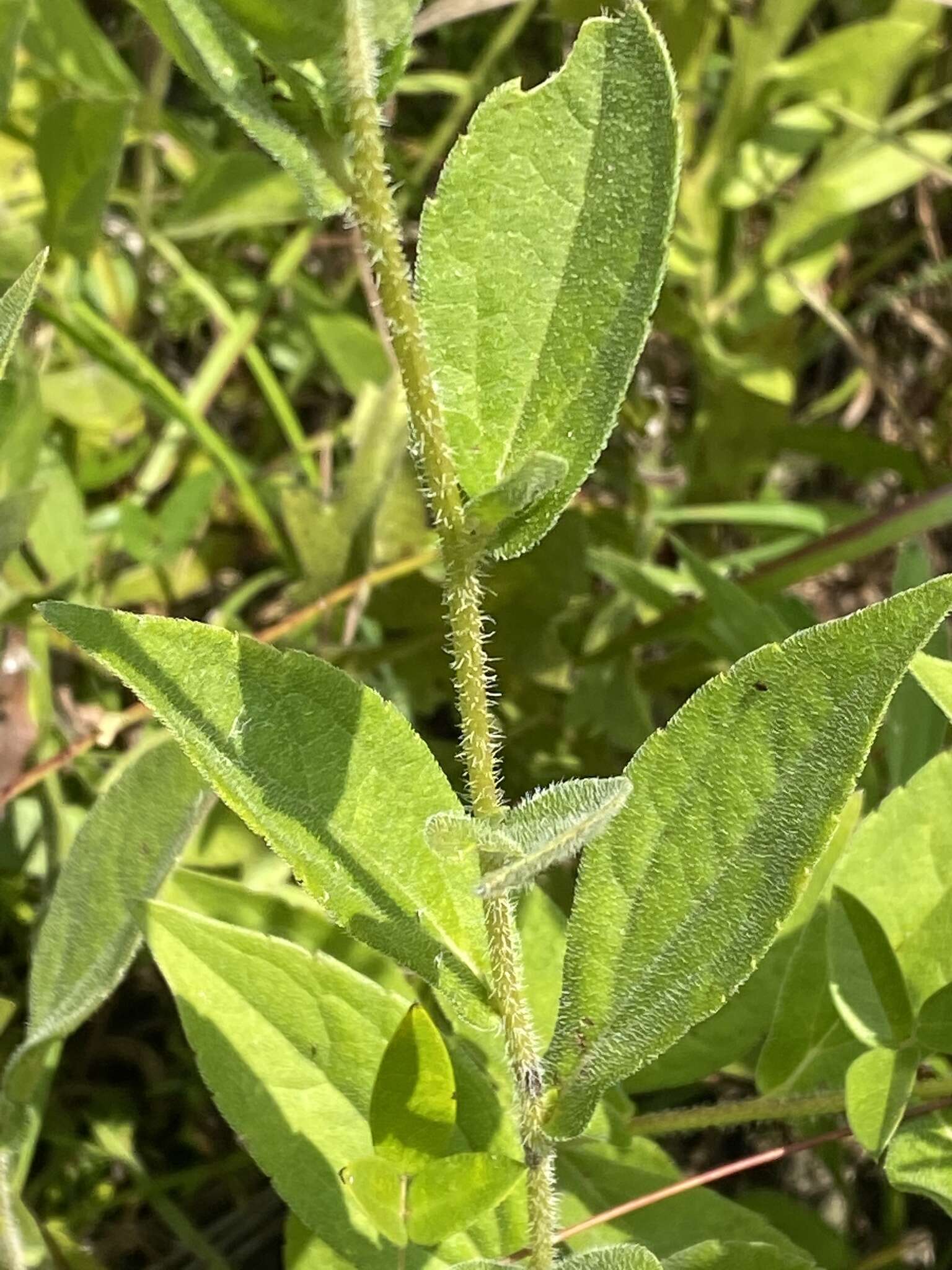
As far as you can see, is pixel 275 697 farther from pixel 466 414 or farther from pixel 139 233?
pixel 139 233

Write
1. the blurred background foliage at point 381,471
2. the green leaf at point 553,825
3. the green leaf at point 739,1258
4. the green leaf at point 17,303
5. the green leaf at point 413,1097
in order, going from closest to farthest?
1. the green leaf at point 553,825
2. the green leaf at point 17,303
3. the green leaf at point 413,1097
4. the green leaf at point 739,1258
5. the blurred background foliage at point 381,471

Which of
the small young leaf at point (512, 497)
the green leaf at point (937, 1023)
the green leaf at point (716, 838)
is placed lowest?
the green leaf at point (937, 1023)

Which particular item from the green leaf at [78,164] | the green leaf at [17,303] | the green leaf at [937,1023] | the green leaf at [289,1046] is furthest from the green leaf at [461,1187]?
the green leaf at [78,164]

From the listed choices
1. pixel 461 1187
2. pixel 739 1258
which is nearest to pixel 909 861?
pixel 739 1258

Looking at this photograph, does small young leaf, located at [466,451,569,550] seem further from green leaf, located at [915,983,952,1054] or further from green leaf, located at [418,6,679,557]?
green leaf, located at [915,983,952,1054]

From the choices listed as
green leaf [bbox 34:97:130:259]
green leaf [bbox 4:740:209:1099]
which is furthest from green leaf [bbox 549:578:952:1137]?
green leaf [bbox 34:97:130:259]

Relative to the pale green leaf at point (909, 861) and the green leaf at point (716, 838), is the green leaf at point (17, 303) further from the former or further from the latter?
the pale green leaf at point (909, 861)
